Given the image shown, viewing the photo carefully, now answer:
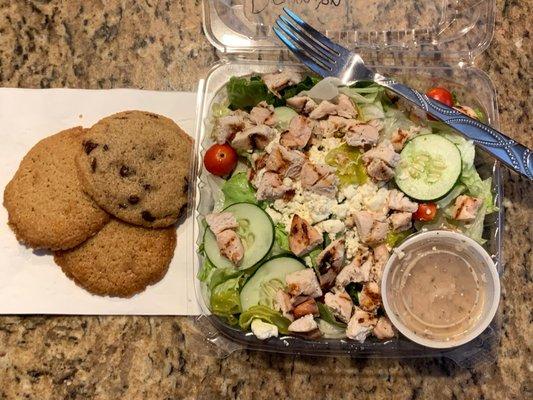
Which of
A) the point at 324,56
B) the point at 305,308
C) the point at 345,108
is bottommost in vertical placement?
the point at 305,308

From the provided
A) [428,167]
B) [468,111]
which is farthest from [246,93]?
[468,111]

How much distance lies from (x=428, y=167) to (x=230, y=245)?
0.66 m

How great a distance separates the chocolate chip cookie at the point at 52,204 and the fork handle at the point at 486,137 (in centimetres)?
107

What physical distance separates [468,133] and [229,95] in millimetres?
758

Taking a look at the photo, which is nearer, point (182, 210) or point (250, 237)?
point (250, 237)

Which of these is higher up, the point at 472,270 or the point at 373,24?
the point at 373,24

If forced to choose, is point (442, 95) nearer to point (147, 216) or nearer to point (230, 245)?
point (230, 245)

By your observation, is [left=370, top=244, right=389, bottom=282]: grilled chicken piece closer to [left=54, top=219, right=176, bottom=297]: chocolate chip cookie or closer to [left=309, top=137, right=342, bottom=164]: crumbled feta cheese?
[left=309, top=137, right=342, bottom=164]: crumbled feta cheese

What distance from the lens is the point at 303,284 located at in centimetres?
183

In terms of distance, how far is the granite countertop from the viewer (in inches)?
79.3

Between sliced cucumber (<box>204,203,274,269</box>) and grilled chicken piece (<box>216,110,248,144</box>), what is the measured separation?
0.72 ft

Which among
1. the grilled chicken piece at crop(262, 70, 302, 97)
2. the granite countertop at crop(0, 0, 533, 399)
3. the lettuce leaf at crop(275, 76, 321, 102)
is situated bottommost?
the granite countertop at crop(0, 0, 533, 399)

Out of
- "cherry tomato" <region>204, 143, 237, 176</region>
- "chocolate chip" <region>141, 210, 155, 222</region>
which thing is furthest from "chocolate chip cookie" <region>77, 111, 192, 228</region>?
"cherry tomato" <region>204, 143, 237, 176</region>

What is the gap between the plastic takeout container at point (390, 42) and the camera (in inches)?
80.6
